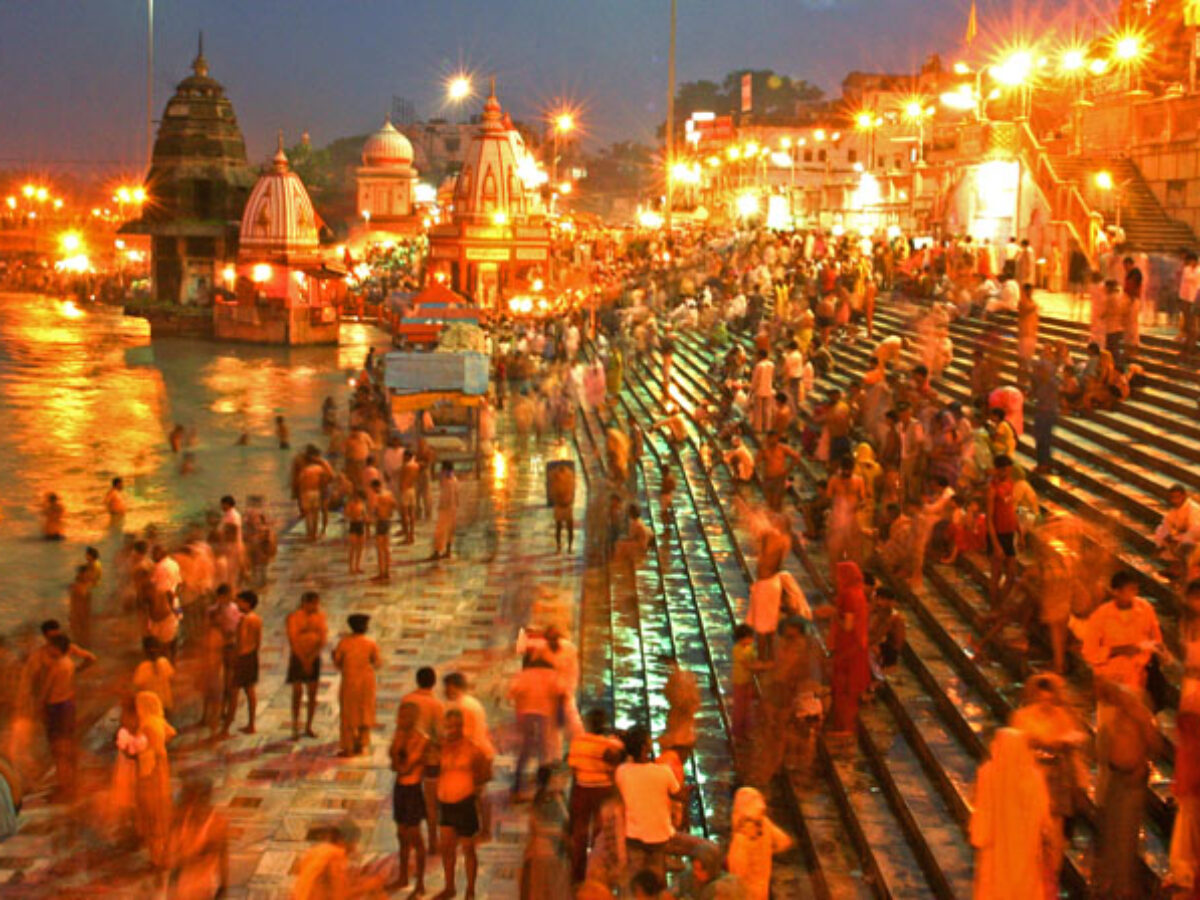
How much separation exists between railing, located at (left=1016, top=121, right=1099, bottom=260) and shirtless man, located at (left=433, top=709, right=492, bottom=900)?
1636 centimetres

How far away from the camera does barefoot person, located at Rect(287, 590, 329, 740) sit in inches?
358

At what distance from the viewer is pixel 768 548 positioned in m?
8.72

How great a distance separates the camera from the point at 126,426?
24.2 meters

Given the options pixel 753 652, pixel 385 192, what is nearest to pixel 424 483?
pixel 753 652

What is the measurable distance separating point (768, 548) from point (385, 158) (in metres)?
64.5

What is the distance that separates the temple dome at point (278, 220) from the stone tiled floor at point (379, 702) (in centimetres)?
2857

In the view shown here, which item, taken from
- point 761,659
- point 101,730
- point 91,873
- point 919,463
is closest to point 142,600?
point 101,730

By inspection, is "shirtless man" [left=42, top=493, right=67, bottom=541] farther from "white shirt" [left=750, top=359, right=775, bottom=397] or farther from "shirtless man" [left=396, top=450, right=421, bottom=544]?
"white shirt" [left=750, top=359, right=775, bottom=397]

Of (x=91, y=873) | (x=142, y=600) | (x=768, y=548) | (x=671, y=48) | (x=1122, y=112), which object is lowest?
(x=91, y=873)

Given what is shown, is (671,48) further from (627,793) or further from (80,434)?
(627,793)

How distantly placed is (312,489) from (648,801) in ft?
30.1

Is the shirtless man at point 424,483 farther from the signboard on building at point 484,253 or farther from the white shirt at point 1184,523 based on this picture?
the signboard on building at point 484,253

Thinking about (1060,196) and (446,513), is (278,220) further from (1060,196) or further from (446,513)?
(446,513)

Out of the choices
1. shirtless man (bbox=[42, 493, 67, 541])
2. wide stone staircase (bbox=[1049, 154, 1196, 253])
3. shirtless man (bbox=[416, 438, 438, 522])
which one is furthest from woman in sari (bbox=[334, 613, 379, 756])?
wide stone staircase (bbox=[1049, 154, 1196, 253])
